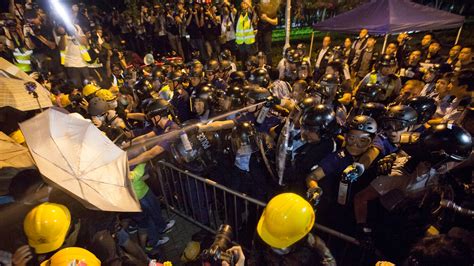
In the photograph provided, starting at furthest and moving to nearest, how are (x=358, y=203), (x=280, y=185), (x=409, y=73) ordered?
(x=409, y=73), (x=280, y=185), (x=358, y=203)

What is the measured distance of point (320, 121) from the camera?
382cm

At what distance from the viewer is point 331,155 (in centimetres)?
367

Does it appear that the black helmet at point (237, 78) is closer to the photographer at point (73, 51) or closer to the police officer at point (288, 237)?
the police officer at point (288, 237)

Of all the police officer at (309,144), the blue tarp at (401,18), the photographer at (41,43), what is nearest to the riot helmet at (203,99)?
the police officer at (309,144)

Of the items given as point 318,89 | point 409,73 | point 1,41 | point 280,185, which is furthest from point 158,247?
point 1,41

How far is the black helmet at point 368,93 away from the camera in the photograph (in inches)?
232

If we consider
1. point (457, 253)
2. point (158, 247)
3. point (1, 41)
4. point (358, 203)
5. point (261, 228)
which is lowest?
point (158, 247)

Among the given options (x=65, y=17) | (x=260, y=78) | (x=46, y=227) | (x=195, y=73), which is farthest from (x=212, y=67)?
(x=65, y=17)

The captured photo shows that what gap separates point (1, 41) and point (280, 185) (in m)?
10.9

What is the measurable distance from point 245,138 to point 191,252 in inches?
86.6

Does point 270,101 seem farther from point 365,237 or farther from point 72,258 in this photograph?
point 72,258

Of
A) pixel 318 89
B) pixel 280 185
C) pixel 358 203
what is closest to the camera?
pixel 358 203

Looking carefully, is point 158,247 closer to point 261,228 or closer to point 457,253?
point 261,228

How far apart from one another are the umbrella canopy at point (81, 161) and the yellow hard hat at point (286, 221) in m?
1.38
